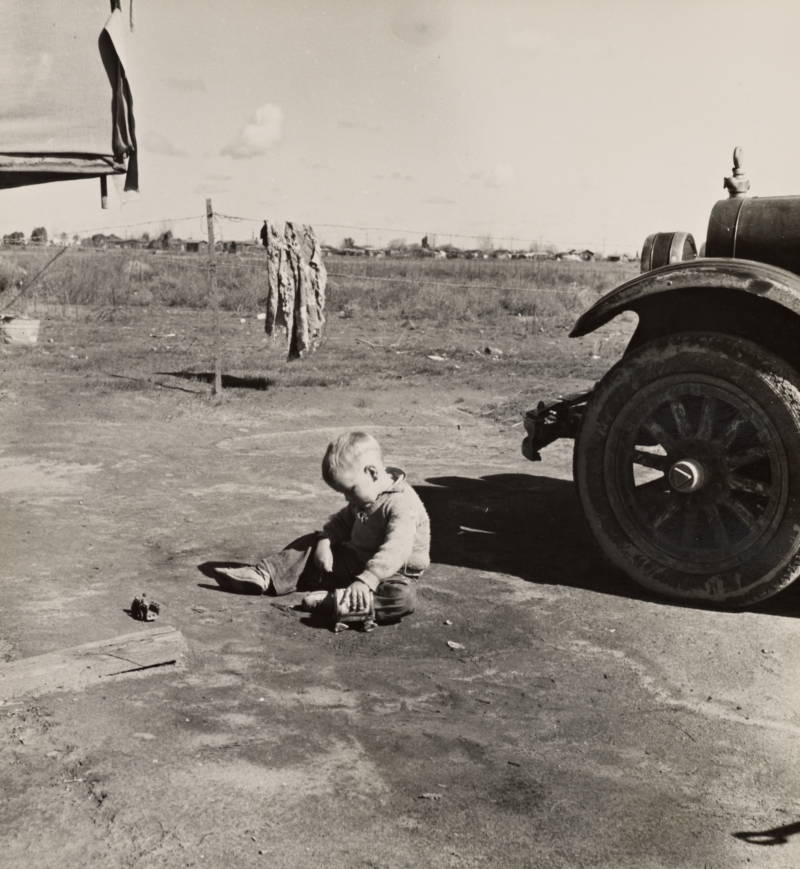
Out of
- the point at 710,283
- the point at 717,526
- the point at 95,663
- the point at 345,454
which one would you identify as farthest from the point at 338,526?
the point at 710,283

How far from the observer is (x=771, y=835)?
9.99 ft

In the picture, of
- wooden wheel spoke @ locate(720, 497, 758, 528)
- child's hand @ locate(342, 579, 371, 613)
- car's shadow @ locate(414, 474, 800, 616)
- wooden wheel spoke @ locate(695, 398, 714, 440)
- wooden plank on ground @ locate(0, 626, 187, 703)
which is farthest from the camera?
car's shadow @ locate(414, 474, 800, 616)

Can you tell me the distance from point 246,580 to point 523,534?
6.65 feet

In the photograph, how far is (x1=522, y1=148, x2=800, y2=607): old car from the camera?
15.8 feet

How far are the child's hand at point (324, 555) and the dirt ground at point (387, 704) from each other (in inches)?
12.4

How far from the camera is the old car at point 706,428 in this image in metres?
4.80

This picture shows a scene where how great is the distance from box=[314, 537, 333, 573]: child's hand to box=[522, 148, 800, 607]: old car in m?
1.35

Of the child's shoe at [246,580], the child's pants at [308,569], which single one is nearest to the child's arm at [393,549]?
the child's pants at [308,569]

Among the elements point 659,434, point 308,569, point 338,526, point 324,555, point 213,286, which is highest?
point 213,286

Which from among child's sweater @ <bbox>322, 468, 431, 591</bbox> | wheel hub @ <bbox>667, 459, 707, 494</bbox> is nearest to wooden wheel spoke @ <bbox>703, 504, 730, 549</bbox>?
wheel hub @ <bbox>667, 459, 707, 494</bbox>

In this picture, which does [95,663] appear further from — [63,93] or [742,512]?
[63,93]

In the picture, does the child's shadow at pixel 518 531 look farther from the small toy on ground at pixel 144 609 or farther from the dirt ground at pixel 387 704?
the small toy on ground at pixel 144 609

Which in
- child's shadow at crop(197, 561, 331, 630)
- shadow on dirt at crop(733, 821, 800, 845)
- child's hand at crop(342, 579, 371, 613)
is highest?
child's hand at crop(342, 579, 371, 613)

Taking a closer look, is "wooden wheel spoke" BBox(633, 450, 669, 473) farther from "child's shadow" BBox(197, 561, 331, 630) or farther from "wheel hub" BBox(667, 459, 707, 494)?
"child's shadow" BBox(197, 561, 331, 630)
